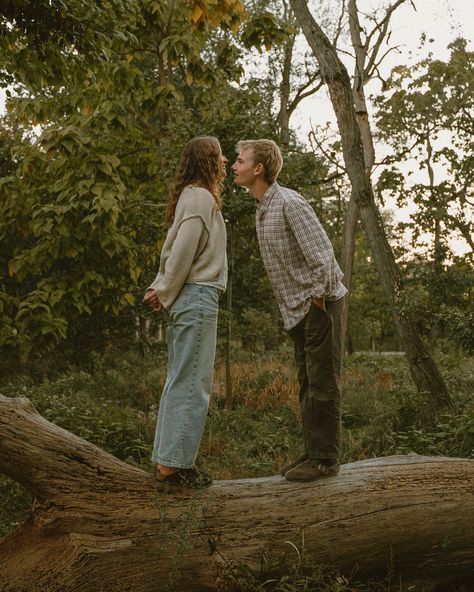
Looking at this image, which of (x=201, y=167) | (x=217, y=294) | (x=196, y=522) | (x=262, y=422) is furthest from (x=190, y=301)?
(x=262, y=422)

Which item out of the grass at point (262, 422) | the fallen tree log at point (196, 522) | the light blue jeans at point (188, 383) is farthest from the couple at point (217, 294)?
the grass at point (262, 422)

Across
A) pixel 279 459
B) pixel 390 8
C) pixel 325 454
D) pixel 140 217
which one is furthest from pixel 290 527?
pixel 390 8

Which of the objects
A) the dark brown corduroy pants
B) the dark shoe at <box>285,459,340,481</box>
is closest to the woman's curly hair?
the dark brown corduroy pants

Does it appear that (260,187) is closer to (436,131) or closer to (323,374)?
(323,374)

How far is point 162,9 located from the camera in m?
10.6

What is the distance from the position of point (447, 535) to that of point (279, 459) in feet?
10.6

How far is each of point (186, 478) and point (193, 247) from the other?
1526mm

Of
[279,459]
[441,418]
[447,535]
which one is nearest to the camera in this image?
[447,535]

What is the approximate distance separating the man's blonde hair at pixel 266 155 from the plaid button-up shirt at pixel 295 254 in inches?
3.7

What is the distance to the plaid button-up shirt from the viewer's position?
183 inches

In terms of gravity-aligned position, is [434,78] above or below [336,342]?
above

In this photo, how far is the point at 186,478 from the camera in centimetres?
459

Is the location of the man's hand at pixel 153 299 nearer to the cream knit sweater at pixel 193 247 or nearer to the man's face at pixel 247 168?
the cream knit sweater at pixel 193 247

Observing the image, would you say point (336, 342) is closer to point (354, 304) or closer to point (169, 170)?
point (169, 170)
